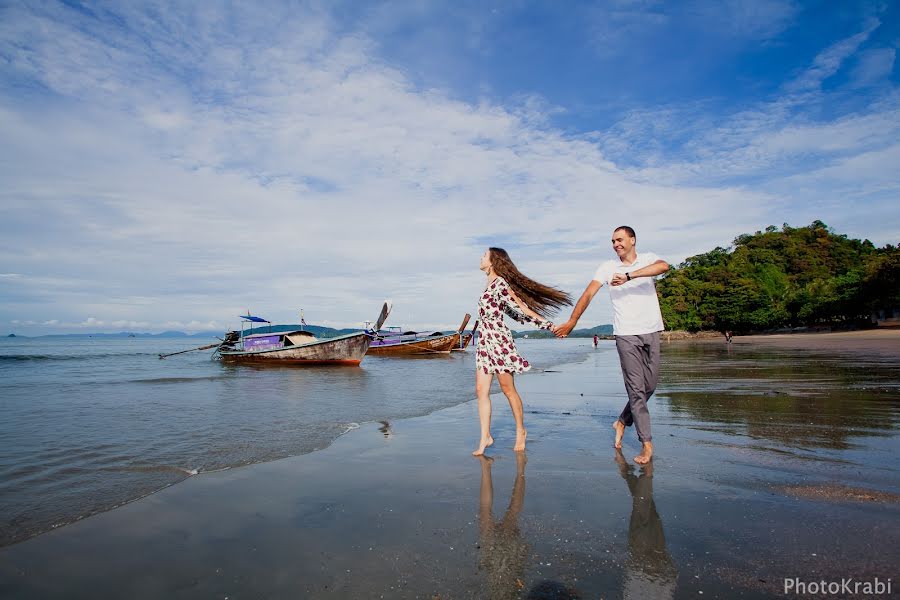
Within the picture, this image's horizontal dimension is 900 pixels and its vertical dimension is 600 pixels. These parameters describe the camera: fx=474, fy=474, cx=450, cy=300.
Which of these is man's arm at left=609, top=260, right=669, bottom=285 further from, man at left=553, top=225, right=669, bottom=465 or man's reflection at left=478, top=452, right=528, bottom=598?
man's reflection at left=478, top=452, right=528, bottom=598

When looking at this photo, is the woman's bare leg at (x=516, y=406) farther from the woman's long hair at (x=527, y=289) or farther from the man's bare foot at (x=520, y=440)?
the woman's long hair at (x=527, y=289)

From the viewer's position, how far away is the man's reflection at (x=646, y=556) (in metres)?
2.10

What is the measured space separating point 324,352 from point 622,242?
21.8 metres

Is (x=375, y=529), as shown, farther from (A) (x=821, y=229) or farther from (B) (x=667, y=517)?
(A) (x=821, y=229)

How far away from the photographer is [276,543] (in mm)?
2709

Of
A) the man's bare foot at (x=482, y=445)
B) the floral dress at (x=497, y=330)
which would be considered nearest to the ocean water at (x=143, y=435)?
the man's bare foot at (x=482, y=445)

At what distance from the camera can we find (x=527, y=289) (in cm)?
507

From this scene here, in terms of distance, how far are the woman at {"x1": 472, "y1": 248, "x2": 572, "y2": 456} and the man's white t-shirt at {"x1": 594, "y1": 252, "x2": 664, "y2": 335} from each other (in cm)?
70

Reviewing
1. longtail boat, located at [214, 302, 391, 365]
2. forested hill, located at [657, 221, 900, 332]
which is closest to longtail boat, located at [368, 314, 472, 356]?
longtail boat, located at [214, 302, 391, 365]

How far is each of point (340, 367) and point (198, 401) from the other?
14.1 m

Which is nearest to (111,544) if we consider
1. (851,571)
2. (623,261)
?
(851,571)

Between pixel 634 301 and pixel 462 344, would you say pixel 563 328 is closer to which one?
pixel 634 301

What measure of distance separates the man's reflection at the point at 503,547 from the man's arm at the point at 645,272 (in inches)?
77.8

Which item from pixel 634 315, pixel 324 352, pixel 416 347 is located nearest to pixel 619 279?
pixel 634 315
